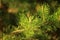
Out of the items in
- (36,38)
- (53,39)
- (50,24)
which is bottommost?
(53,39)

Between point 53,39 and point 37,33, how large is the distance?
2.09ft

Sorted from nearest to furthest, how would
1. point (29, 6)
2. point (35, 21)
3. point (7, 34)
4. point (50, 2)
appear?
1. point (35, 21)
2. point (7, 34)
3. point (50, 2)
4. point (29, 6)

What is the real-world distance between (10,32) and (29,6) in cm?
58

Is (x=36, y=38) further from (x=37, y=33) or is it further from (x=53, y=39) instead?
(x=53, y=39)

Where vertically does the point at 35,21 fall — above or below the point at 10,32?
above

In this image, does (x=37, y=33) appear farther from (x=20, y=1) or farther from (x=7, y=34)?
(x=20, y=1)

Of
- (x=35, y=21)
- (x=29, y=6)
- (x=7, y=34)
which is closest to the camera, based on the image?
(x=35, y=21)

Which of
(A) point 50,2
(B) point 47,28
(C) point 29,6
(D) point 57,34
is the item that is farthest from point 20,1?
(B) point 47,28

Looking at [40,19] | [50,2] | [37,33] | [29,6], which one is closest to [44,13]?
[40,19]

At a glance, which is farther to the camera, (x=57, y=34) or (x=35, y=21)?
(x=57, y=34)

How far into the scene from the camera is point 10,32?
146 cm

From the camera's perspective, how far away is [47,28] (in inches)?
55.2

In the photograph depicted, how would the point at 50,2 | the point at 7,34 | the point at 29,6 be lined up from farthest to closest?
the point at 29,6, the point at 50,2, the point at 7,34

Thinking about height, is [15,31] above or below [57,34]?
above
